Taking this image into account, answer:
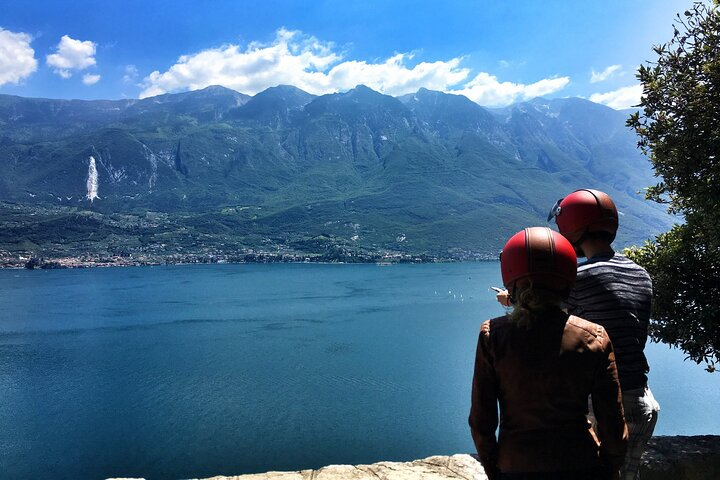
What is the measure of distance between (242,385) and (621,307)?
2937cm

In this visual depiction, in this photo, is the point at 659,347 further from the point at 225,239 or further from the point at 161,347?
the point at 225,239

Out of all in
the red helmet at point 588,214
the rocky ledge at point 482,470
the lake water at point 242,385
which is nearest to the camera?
the red helmet at point 588,214

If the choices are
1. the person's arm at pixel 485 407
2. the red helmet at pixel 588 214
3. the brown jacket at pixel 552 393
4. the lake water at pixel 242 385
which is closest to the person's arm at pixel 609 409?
the brown jacket at pixel 552 393

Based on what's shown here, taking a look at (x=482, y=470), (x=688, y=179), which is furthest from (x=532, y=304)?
(x=688, y=179)

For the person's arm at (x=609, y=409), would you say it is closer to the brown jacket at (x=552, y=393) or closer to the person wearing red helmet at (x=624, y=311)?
the brown jacket at (x=552, y=393)

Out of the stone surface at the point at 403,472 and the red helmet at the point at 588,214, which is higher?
the red helmet at the point at 588,214

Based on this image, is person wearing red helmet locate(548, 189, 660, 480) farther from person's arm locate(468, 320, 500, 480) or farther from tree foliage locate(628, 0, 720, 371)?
tree foliage locate(628, 0, 720, 371)

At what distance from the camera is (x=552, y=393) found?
1545 mm

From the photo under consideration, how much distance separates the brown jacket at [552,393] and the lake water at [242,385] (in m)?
17.7

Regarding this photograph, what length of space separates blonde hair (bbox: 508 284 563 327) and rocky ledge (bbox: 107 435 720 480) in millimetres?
2133

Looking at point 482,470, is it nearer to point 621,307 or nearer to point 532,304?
point 621,307

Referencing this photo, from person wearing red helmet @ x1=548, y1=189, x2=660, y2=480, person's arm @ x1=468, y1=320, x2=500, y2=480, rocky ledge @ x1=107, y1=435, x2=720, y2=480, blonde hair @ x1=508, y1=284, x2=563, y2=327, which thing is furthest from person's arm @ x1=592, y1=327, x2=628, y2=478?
rocky ledge @ x1=107, y1=435, x2=720, y2=480

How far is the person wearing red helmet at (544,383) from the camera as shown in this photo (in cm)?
155

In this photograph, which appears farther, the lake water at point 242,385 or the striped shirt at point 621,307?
the lake water at point 242,385
